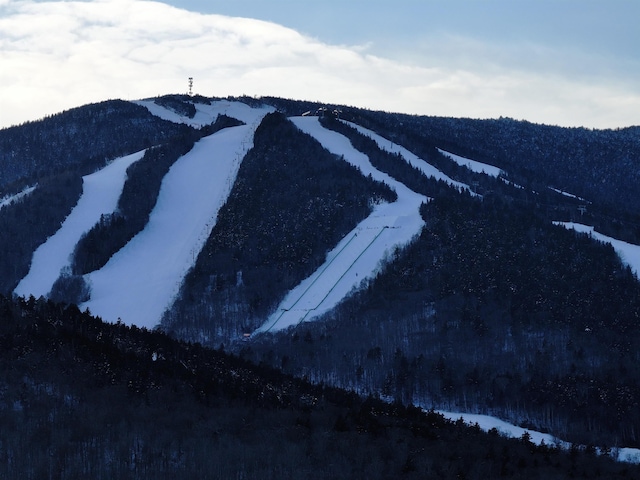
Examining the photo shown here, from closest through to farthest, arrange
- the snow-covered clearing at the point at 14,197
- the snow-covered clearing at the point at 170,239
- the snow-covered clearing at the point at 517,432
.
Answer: the snow-covered clearing at the point at 517,432, the snow-covered clearing at the point at 170,239, the snow-covered clearing at the point at 14,197

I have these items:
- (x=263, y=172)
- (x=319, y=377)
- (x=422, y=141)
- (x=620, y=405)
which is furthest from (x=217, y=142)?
(x=620, y=405)

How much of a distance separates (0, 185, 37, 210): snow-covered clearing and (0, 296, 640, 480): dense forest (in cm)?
6799

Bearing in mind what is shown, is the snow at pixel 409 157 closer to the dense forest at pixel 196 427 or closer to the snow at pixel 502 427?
the snow at pixel 502 427

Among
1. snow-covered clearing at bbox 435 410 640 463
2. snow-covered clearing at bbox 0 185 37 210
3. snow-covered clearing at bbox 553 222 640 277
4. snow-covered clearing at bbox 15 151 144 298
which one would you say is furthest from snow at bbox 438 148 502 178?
snow-covered clearing at bbox 435 410 640 463

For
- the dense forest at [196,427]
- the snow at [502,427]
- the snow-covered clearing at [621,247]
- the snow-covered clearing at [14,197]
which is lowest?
the snow at [502,427]

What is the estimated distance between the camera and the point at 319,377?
3684 inches

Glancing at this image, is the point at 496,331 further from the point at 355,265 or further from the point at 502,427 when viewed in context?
the point at 355,265

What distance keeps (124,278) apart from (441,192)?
37352 millimetres

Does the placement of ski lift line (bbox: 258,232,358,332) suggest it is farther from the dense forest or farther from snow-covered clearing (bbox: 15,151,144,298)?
the dense forest

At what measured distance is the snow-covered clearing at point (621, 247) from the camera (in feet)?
353

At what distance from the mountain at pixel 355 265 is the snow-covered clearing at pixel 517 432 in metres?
1.98

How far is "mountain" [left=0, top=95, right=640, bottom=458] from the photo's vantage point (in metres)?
90.9

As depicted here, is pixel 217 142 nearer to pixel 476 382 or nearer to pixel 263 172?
pixel 263 172

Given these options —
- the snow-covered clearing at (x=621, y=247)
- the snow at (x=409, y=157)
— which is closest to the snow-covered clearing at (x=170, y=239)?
the snow at (x=409, y=157)
